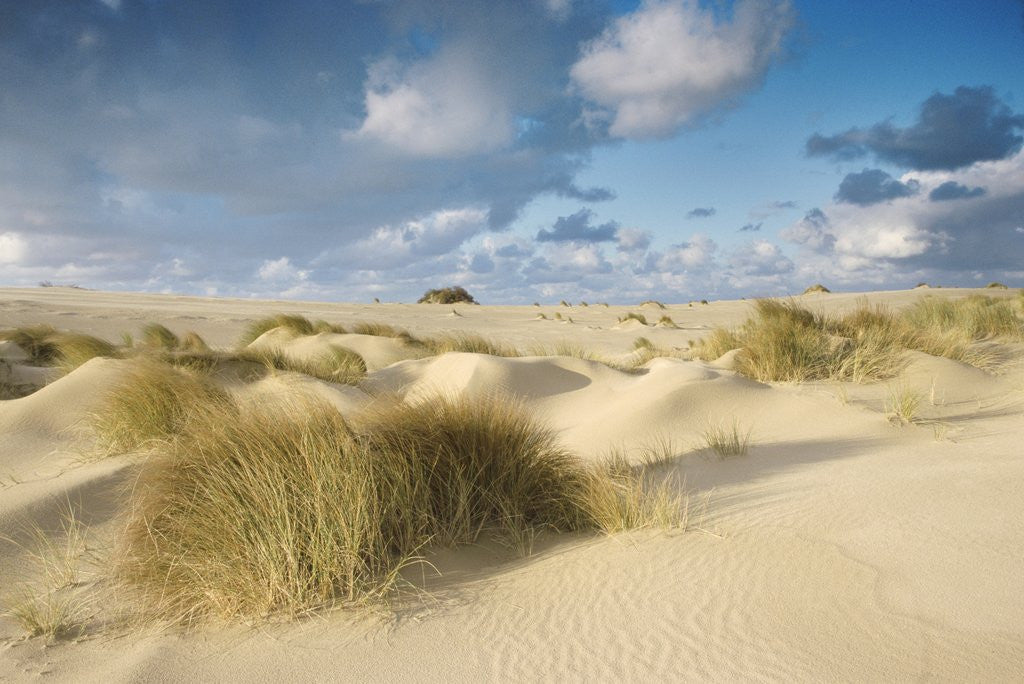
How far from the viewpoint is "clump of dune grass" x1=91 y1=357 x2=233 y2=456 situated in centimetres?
509

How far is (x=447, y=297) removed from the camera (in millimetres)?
34562

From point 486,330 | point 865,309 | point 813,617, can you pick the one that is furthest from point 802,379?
point 486,330

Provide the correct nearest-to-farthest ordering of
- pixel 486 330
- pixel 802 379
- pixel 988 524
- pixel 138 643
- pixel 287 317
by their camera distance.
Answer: pixel 138 643 → pixel 988 524 → pixel 802 379 → pixel 287 317 → pixel 486 330

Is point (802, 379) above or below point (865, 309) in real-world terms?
below

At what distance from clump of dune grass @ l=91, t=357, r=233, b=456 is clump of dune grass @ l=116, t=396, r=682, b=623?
5.14ft

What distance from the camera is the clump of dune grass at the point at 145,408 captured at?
509 centimetres

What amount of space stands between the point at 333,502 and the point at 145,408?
133 inches

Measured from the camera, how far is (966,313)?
12.0m

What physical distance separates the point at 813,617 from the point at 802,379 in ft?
19.1

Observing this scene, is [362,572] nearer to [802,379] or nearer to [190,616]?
[190,616]

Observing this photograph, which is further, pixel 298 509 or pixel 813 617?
pixel 298 509

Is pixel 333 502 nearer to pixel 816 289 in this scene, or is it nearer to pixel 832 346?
pixel 832 346

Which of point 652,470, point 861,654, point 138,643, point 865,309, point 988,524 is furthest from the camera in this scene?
point 865,309

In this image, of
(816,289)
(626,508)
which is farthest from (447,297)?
(626,508)
